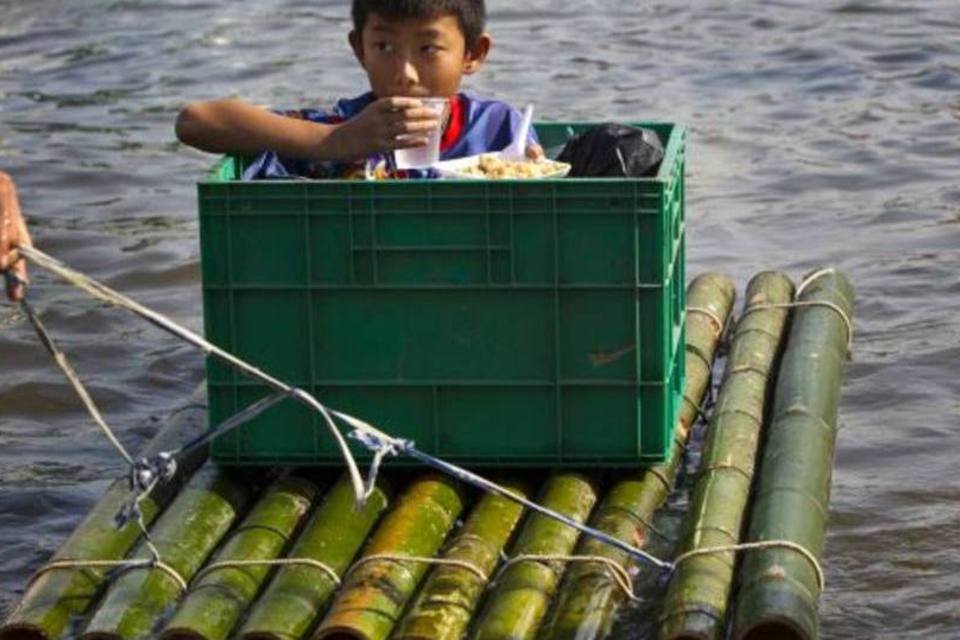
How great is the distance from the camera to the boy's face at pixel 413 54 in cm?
571

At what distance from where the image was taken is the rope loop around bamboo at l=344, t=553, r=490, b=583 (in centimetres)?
488

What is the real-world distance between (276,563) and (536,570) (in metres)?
0.53

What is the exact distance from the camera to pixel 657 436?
5.33 metres

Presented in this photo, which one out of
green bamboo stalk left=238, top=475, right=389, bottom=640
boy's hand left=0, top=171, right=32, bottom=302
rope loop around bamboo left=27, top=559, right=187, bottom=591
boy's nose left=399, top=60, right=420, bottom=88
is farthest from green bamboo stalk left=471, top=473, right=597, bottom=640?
boy's hand left=0, top=171, right=32, bottom=302

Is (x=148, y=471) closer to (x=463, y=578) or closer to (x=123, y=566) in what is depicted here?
(x=123, y=566)

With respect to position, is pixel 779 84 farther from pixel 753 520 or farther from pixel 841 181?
pixel 753 520

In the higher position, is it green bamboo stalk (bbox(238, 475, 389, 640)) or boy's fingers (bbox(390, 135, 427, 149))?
boy's fingers (bbox(390, 135, 427, 149))

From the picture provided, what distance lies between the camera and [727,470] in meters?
5.43

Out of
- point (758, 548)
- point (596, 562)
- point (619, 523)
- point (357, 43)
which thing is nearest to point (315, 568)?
point (596, 562)

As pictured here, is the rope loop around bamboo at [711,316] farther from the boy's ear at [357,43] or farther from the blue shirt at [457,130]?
the boy's ear at [357,43]

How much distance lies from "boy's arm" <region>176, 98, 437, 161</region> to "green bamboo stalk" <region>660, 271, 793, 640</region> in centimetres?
102

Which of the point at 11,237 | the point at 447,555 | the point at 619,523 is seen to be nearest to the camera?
the point at 11,237

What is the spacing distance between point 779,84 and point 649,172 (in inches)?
239

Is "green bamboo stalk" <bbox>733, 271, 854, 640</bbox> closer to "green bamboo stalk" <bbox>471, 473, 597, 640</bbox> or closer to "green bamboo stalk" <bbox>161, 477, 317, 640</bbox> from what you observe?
"green bamboo stalk" <bbox>471, 473, 597, 640</bbox>
